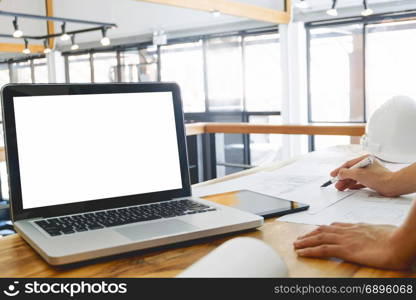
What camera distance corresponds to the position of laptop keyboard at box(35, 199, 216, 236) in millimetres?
737

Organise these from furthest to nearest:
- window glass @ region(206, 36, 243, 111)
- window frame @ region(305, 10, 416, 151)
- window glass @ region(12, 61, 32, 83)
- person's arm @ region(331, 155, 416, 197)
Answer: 1. window glass @ region(12, 61, 32, 83)
2. window glass @ region(206, 36, 243, 111)
3. window frame @ region(305, 10, 416, 151)
4. person's arm @ region(331, 155, 416, 197)

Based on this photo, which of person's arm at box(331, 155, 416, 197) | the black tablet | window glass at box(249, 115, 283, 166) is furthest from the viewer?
window glass at box(249, 115, 283, 166)

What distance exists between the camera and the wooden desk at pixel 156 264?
623mm

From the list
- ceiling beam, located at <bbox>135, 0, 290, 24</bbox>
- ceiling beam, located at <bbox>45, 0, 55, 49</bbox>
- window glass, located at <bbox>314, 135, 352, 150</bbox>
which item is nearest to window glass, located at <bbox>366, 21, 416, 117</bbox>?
window glass, located at <bbox>314, 135, 352, 150</bbox>

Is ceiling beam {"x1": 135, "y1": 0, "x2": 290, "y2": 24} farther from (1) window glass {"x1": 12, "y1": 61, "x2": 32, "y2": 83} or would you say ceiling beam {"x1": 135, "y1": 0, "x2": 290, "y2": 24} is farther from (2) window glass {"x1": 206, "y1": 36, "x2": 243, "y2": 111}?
(1) window glass {"x1": 12, "y1": 61, "x2": 32, "y2": 83}

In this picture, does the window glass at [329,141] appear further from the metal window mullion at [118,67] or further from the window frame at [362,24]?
the metal window mullion at [118,67]

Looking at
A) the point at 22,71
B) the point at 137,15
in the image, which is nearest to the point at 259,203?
the point at 137,15

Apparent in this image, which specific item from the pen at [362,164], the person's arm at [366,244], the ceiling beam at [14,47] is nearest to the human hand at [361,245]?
the person's arm at [366,244]

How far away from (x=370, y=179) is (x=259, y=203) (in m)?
0.30

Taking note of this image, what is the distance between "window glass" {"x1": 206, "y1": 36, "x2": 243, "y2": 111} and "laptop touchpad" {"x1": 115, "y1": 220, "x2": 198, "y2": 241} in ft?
22.0

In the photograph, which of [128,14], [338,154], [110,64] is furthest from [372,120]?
[110,64]

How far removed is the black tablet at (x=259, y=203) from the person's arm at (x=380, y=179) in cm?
22

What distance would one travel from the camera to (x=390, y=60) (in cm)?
600

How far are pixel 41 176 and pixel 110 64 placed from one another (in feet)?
26.3
